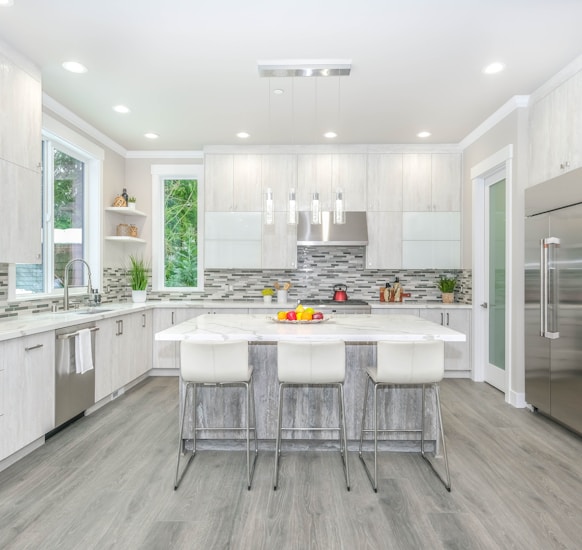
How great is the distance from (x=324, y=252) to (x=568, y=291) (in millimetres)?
3087

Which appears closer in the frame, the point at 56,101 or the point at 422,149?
the point at 56,101

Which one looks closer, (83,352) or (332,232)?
(83,352)

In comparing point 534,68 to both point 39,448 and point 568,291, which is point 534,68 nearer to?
point 568,291

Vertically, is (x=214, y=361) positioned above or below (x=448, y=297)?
below

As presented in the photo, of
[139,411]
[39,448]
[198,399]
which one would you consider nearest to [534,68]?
[198,399]

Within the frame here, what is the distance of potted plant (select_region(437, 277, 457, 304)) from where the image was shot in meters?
5.54

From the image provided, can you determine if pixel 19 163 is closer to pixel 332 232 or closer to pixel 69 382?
pixel 69 382

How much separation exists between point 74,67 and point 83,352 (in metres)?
2.32

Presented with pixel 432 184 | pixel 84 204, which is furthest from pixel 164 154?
pixel 432 184

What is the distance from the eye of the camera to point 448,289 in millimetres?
5578

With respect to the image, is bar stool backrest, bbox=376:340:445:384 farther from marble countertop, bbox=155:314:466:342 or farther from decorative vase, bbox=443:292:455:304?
decorative vase, bbox=443:292:455:304

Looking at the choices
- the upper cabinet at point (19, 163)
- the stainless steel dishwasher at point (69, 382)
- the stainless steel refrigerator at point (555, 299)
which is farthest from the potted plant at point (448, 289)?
the upper cabinet at point (19, 163)

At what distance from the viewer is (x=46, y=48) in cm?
318

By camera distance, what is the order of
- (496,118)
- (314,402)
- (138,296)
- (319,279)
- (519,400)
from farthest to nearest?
(319,279) → (138,296) → (496,118) → (519,400) → (314,402)
